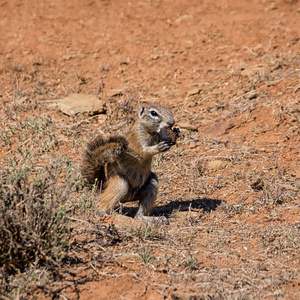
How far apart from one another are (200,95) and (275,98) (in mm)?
1556

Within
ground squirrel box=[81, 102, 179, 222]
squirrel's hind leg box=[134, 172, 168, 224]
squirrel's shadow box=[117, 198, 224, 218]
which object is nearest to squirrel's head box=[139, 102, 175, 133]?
ground squirrel box=[81, 102, 179, 222]

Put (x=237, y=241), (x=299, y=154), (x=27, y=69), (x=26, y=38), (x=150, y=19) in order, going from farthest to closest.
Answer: (x=150, y=19) < (x=26, y=38) < (x=27, y=69) < (x=299, y=154) < (x=237, y=241)

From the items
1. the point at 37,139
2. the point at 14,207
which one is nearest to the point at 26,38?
the point at 37,139

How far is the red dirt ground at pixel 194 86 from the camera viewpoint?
5371 mm

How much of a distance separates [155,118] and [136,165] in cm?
66

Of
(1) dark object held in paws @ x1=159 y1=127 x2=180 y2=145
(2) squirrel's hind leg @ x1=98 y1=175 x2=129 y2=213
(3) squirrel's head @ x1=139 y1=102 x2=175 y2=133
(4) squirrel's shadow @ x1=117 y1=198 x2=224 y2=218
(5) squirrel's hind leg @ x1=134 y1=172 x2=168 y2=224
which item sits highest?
(3) squirrel's head @ x1=139 y1=102 x2=175 y2=133

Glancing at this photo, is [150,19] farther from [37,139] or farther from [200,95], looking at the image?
[37,139]

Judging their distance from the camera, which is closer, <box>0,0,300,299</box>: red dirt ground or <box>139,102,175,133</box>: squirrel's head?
<box>0,0,300,299</box>: red dirt ground

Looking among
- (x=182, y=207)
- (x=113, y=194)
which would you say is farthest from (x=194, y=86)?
(x=113, y=194)

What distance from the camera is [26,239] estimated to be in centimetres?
484

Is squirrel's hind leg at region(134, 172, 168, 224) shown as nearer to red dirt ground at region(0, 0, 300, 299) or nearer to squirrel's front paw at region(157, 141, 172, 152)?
red dirt ground at region(0, 0, 300, 299)

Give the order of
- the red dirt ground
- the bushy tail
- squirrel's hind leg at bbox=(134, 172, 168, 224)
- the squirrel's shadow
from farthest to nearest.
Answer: the squirrel's shadow → squirrel's hind leg at bbox=(134, 172, 168, 224) → the bushy tail → the red dirt ground

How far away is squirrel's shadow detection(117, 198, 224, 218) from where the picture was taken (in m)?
6.91

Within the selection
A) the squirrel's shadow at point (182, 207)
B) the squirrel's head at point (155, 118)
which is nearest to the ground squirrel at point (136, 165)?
the squirrel's head at point (155, 118)
